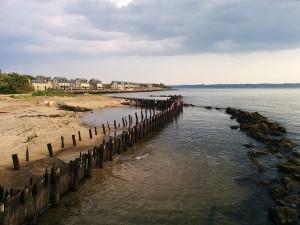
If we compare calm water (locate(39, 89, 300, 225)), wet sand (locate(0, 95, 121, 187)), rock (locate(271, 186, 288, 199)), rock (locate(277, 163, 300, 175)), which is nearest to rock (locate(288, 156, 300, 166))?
rock (locate(277, 163, 300, 175))

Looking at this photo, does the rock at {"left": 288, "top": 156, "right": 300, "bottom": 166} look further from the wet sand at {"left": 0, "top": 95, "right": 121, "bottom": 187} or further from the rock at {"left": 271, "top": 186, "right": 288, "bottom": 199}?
the wet sand at {"left": 0, "top": 95, "right": 121, "bottom": 187}

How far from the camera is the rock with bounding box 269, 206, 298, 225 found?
13244 millimetres

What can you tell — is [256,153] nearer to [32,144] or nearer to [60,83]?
[32,144]

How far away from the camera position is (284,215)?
1347cm

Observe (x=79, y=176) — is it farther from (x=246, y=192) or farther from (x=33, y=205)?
(x=246, y=192)

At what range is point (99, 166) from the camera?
20.6 m

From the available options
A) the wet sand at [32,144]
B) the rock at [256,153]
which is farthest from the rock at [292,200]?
the wet sand at [32,144]

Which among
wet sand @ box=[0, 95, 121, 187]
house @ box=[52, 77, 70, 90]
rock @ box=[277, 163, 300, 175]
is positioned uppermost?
house @ box=[52, 77, 70, 90]

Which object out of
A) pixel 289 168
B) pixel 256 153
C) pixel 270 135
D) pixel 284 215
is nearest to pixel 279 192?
pixel 284 215

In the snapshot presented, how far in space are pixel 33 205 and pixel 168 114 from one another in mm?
36900

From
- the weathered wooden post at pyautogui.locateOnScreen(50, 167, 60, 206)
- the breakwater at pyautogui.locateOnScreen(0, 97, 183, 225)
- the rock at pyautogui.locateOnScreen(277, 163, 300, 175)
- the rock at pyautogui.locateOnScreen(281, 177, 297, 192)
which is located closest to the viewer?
the breakwater at pyautogui.locateOnScreen(0, 97, 183, 225)

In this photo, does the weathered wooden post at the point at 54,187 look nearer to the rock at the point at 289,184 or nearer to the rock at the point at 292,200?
the rock at the point at 292,200

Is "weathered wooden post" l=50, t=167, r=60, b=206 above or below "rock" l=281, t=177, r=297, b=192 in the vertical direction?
above

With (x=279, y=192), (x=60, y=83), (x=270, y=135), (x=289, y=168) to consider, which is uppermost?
(x=60, y=83)
